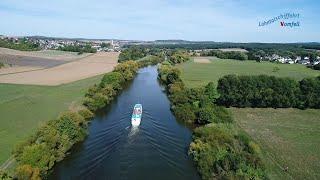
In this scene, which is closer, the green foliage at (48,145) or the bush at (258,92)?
the green foliage at (48,145)

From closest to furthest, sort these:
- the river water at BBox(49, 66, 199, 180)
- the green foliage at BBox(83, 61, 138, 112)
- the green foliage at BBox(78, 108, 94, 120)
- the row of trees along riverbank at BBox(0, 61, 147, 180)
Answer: the row of trees along riverbank at BBox(0, 61, 147, 180)
the river water at BBox(49, 66, 199, 180)
the green foliage at BBox(78, 108, 94, 120)
the green foliage at BBox(83, 61, 138, 112)

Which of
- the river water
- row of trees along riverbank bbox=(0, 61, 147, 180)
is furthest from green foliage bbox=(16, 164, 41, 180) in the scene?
the river water

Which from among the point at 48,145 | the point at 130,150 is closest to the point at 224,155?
the point at 130,150

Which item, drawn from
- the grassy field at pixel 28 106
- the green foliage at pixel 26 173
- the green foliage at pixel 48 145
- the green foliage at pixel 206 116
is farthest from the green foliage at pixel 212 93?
the green foliage at pixel 26 173

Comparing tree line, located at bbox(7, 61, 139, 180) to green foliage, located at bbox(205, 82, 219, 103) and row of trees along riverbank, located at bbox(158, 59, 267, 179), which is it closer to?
row of trees along riverbank, located at bbox(158, 59, 267, 179)

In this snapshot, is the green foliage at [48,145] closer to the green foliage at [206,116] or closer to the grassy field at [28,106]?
the grassy field at [28,106]

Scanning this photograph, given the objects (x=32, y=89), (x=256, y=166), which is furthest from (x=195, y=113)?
(x=32, y=89)
